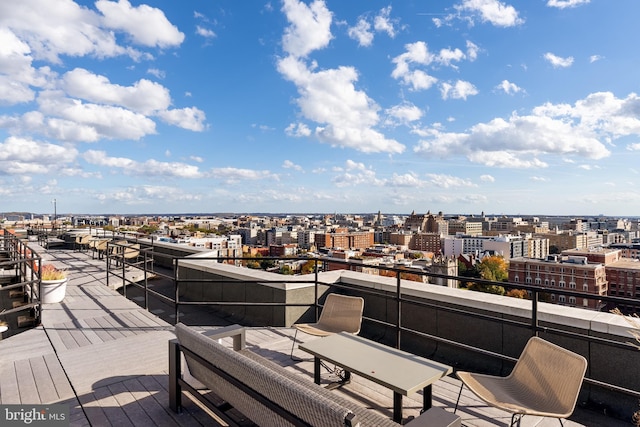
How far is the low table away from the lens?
1.90 meters

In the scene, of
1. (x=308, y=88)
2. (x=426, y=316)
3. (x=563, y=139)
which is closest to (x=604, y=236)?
(x=563, y=139)

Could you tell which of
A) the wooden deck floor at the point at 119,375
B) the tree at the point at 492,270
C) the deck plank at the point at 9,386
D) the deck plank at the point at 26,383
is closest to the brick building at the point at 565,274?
the tree at the point at 492,270

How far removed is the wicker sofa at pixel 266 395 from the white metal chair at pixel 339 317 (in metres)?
1.28

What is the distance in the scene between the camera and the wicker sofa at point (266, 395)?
1085mm

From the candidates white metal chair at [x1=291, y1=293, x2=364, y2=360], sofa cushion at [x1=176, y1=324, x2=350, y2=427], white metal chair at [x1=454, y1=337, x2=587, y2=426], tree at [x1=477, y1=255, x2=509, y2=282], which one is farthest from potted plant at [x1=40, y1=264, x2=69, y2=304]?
tree at [x1=477, y1=255, x2=509, y2=282]

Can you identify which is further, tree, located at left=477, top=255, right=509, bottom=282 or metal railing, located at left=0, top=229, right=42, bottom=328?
tree, located at left=477, top=255, right=509, bottom=282

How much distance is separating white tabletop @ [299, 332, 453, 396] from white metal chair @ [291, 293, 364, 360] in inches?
28.0

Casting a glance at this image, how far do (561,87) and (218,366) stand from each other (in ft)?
87.6

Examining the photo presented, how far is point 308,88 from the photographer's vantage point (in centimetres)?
1733

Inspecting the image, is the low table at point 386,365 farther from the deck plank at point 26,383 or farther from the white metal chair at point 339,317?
the deck plank at point 26,383

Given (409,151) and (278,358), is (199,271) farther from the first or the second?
(409,151)

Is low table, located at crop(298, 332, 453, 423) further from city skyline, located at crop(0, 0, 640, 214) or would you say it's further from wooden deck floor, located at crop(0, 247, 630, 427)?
city skyline, located at crop(0, 0, 640, 214)

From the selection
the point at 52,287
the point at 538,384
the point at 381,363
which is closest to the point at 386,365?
the point at 381,363

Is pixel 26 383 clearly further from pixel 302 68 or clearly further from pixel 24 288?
pixel 302 68
